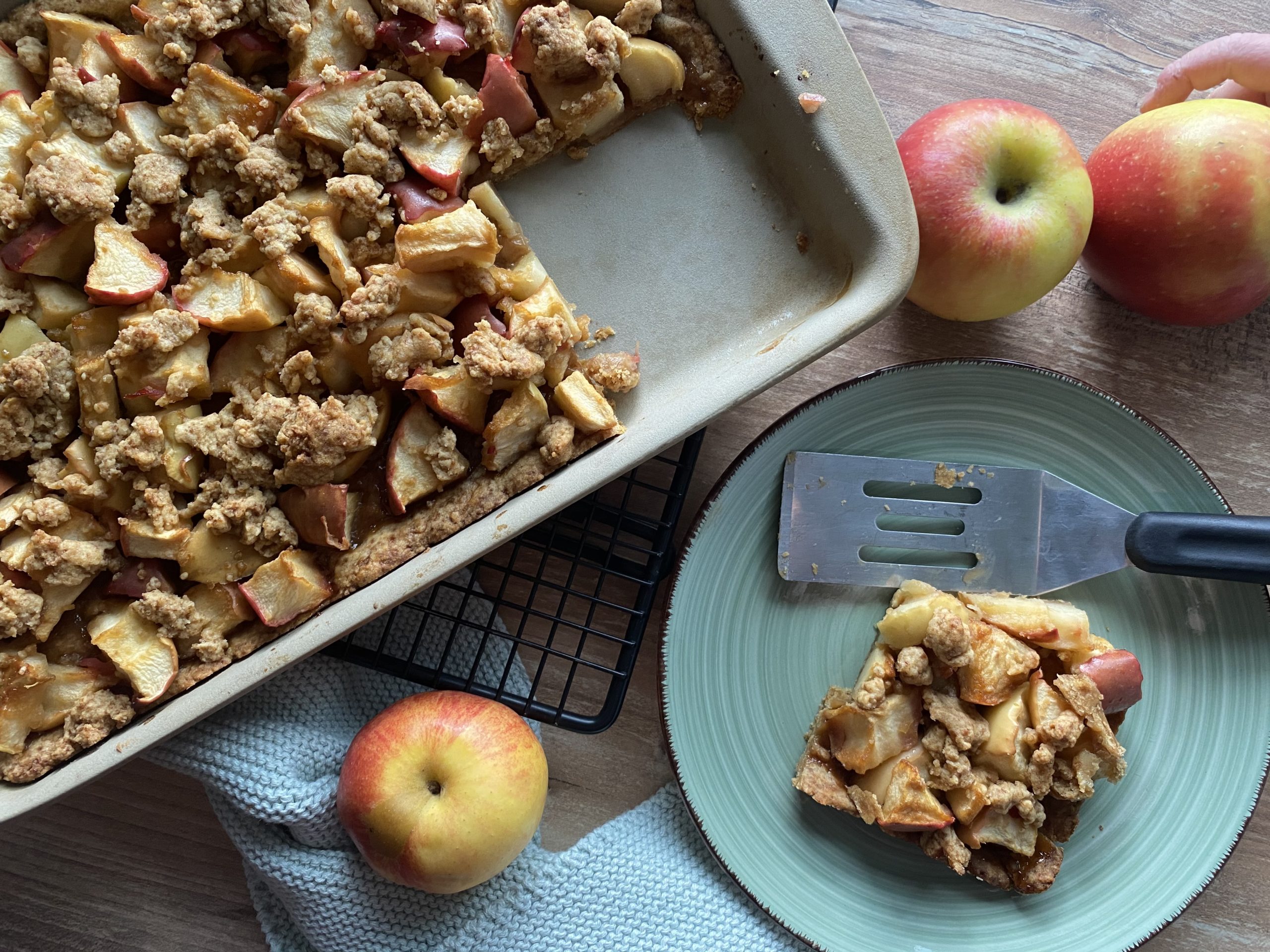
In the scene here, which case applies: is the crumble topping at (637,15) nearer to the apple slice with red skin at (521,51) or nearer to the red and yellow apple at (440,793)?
the apple slice with red skin at (521,51)

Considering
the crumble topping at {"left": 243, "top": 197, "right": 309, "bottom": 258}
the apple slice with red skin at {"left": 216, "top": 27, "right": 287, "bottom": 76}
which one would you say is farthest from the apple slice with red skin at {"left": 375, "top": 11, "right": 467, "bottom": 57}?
the crumble topping at {"left": 243, "top": 197, "right": 309, "bottom": 258}

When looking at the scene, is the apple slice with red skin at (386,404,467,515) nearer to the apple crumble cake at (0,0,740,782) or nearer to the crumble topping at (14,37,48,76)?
the apple crumble cake at (0,0,740,782)

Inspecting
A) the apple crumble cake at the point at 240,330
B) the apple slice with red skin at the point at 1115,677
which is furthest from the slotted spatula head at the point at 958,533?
the apple crumble cake at the point at 240,330

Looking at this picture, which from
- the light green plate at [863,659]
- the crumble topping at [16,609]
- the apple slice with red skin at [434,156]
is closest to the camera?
the crumble topping at [16,609]

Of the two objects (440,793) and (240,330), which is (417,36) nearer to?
(240,330)

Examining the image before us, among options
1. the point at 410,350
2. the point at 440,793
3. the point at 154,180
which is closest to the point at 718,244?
the point at 410,350
